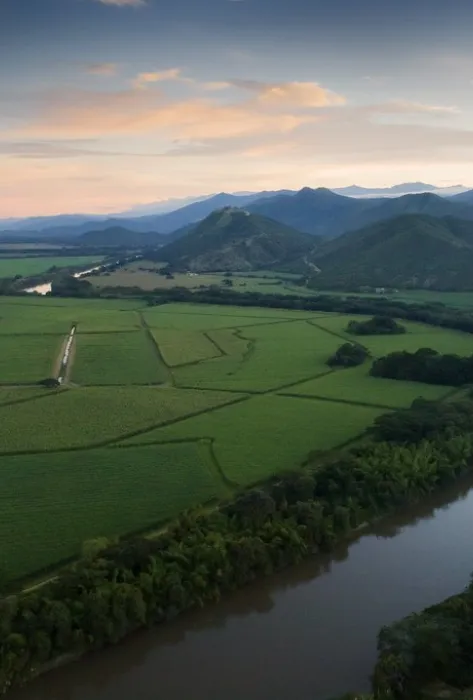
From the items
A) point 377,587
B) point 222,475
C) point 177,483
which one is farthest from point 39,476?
point 377,587

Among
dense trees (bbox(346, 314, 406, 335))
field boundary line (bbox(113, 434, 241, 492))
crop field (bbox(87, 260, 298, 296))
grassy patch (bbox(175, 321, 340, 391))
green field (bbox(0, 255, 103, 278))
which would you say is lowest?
field boundary line (bbox(113, 434, 241, 492))

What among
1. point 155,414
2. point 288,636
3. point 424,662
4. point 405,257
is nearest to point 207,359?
point 155,414

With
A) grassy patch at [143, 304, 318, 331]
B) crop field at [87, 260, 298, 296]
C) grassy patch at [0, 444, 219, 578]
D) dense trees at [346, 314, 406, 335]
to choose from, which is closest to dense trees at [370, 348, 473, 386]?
dense trees at [346, 314, 406, 335]

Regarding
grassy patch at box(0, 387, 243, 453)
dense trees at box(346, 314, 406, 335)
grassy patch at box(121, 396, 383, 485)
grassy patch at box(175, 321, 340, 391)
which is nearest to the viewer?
grassy patch at box(121, 396, 383, 485)

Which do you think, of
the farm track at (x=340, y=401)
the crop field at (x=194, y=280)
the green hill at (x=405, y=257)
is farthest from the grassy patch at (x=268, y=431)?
the green hill at (x=405, y=257)

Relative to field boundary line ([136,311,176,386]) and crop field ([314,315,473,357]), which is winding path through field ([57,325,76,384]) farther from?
crop field ([314,315,473,357])

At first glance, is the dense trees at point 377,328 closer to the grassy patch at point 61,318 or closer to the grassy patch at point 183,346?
the grassy patch at point 183,346

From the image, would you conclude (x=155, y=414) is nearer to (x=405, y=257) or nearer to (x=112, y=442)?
(x=112, y=442)
